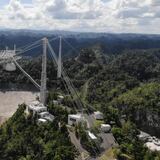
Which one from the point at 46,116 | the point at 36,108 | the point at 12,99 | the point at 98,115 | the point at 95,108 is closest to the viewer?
the point at 46,116

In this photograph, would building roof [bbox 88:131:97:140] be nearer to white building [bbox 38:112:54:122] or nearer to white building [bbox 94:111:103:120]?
white building [bbox 38:112:54:122]

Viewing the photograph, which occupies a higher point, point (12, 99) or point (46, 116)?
point (46, 116)

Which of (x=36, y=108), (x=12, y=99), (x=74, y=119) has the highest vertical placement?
(x=36, y=108)

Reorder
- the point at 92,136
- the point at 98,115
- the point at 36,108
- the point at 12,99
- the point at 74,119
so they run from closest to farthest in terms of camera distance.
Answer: the point at 92,136
the point at 74,119
the point at 36,108
the point at 98,115
the point at 12,99

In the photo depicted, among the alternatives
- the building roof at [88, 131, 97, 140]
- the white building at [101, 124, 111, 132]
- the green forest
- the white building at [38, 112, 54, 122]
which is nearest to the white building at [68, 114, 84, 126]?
the green forest

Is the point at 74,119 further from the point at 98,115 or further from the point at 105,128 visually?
the point at 98,115

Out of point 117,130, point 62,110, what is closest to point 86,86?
point 62,110

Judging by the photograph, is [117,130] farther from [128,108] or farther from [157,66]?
[157,66]

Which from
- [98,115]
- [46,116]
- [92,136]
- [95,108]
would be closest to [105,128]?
[92,136]
